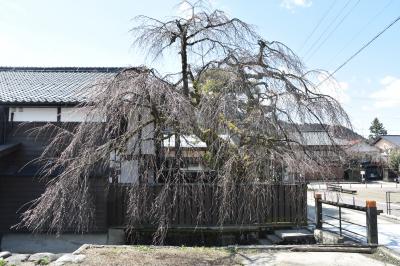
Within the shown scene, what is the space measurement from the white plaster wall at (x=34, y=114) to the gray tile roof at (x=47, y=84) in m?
0.33

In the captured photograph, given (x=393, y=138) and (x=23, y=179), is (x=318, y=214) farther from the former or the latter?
(x=393, y=138)

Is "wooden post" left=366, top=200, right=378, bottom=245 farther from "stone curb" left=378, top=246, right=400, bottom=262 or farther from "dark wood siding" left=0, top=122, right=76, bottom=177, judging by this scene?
"dark wood siding" left=0, top=122, right=76, bottom=177

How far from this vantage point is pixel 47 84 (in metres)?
13.9

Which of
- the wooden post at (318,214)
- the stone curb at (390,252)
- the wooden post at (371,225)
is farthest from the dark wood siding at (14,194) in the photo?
the stone curb at (390,252)

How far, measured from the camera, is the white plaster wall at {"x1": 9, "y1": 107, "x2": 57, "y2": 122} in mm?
11547

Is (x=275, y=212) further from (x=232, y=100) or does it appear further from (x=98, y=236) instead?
(x=98, y=236)

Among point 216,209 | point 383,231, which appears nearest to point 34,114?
point 216,209

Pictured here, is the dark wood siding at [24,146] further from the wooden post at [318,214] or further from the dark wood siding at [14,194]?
the wooden post at [318,214]

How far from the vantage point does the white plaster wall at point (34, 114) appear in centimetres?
1155

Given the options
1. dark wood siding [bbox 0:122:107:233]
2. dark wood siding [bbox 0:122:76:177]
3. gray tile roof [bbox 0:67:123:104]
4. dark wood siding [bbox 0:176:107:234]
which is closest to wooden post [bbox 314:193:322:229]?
dark wood siding [bbox 0:122:107:233]

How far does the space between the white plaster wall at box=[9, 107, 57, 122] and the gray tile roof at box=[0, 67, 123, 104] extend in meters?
0.33

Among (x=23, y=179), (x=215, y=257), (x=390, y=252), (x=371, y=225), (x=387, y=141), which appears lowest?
(x=215, y=257)

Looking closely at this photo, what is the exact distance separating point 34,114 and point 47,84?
264 cm

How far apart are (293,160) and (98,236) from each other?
5.91 m
